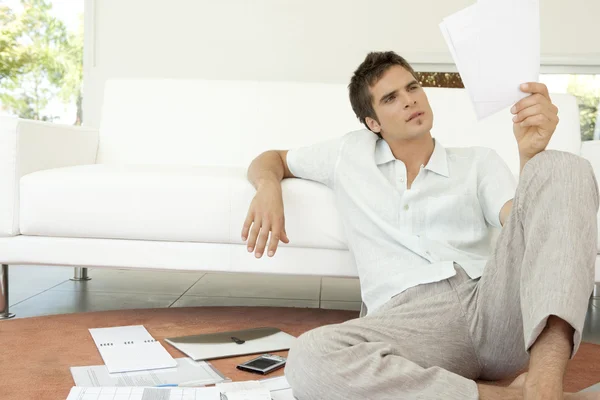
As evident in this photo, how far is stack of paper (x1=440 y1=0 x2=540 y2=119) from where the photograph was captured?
44.4 inches

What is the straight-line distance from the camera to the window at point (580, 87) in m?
4.08

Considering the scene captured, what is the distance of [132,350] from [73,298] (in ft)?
2.96

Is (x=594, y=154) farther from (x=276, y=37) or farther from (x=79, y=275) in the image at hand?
(x=276, y=37)

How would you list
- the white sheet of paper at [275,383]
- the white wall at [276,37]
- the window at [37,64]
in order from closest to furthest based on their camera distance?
1. the white sheet of paper at [275,383]
2. the white wall at [276,37]
3. the window at [37,64]

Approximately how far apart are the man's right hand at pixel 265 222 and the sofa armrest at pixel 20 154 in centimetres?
87

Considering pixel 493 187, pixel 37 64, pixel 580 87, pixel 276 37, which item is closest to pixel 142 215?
pixel 493 187

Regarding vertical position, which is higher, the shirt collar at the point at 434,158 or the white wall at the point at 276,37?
the white wall at the point at 276,37

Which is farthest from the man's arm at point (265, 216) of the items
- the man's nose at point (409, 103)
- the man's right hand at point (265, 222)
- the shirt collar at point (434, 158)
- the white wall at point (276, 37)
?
the white wall at point (276, 37)

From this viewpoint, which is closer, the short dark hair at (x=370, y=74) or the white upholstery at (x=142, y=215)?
the short dark hair at (x=370, y=74)

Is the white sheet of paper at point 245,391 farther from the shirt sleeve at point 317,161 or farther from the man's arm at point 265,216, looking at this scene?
the shirt sleeve at point 317,161

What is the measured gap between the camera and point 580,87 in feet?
13.4

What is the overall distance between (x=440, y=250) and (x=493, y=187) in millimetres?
196

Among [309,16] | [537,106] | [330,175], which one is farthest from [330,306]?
[309,16]

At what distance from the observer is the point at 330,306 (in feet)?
7.91
